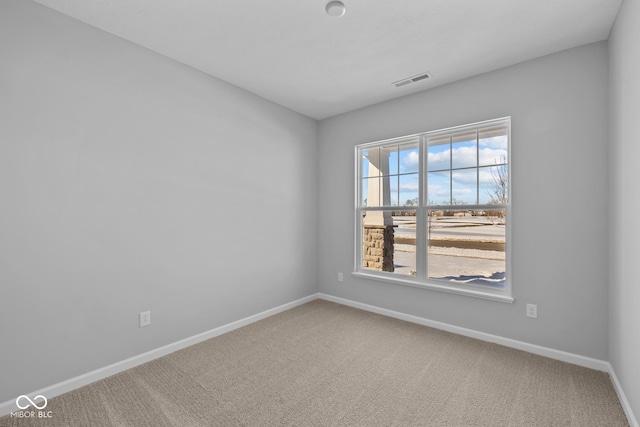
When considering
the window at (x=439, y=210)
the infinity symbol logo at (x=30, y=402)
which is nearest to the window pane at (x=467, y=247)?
the window at (x=439, y=210)

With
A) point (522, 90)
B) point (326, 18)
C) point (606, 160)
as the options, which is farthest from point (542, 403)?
point (326, 18)

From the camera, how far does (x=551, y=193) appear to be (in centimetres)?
251

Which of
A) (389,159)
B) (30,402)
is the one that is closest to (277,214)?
(389,159)

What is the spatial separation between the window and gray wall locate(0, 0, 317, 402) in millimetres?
1464

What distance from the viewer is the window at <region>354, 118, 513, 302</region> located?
289 cm

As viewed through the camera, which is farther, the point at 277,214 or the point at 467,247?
the point at 277,214

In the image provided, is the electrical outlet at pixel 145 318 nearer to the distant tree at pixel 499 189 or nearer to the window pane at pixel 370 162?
the window pane at pixel 370 162

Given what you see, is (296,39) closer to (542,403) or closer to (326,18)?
(326,18)

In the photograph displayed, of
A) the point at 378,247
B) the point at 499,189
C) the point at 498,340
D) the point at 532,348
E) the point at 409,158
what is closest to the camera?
the point at 532,348

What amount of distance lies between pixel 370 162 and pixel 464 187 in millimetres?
1234

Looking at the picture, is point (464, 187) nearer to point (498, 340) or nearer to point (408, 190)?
point (408, 190)

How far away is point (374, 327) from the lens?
3.18 meters

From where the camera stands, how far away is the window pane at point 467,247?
2889 mm

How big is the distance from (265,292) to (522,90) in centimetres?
335
